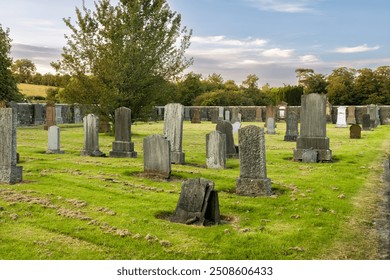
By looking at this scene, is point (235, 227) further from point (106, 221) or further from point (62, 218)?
point (62, 218)

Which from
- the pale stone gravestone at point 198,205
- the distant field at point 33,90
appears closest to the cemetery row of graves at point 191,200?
the pale stone gravestone at point 198,205

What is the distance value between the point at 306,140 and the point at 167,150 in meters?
6.23

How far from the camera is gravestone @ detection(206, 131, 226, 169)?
1408 cm

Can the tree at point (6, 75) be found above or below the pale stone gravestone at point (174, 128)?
above

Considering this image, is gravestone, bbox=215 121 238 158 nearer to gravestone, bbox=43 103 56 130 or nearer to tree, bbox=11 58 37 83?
gravestone, bbox=43 103 56 130

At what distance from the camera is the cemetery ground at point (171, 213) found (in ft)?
22.0

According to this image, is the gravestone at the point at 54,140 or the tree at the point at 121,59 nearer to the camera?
the gravestone at the point at 54,140

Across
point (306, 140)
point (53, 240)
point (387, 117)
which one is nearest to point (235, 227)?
point (53, 240)

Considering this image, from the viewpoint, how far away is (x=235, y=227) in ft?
25.7

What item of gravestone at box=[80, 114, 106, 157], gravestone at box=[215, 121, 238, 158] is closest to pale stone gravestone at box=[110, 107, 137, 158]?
gravestone at box=[80, 114, 106, 157]

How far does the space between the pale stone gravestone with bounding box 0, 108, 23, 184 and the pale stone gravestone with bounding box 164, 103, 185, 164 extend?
205 inches

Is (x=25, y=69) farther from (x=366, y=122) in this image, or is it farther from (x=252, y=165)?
(x=252, y=165)

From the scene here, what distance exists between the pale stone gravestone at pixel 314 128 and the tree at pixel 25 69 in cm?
6901

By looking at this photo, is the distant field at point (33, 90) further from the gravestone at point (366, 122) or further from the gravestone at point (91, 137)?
the gravestone at point (91, 137)
